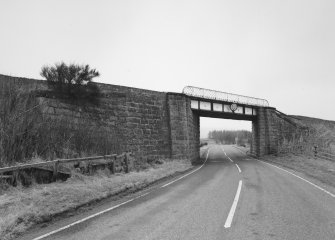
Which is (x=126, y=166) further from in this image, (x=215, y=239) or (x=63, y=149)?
(x=215, y=239)

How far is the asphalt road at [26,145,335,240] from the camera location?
5.79 meters

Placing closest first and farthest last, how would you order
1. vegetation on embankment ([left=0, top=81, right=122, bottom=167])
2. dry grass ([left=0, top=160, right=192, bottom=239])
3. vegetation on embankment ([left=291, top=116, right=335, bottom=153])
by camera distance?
dry grass ([left=0, top=160, right=192, bottom=239]), vegetation on embankment ([left=0, top=81, right=122, bottom=167]), vegetation on embankment ([left=291, top=116, right=335, bottom=153])

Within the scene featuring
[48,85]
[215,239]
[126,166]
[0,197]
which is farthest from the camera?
[48,85]

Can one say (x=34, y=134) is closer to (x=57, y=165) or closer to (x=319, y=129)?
(x=57, y=165)

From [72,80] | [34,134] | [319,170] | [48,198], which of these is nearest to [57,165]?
[48,198]

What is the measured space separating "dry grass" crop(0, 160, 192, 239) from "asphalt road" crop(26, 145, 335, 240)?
3.54 feet

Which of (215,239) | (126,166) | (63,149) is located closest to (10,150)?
(63,149)

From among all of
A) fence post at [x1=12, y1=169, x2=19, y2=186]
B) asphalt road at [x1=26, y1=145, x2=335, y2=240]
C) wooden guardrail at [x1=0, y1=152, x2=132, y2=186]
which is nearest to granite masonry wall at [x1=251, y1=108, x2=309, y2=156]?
wooden guardrail at [x1=0, y1=152, x2=132, y2=186]

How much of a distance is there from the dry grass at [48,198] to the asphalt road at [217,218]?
108 cm

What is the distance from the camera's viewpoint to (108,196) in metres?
9.97

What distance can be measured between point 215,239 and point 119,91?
1798 centimetres

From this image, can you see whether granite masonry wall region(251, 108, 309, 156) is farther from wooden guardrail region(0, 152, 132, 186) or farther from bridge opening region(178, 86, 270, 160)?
wooden guardrail region(0, 152, 132, 186)

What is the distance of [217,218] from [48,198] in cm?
485

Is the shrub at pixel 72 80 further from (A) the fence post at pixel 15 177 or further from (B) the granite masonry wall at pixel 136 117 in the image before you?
(A) the fence post at pixel 15 177
